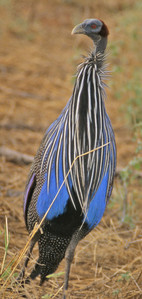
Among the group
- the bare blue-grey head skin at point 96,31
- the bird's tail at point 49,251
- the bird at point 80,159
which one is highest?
the bare blue-grey head skin at point 96,31

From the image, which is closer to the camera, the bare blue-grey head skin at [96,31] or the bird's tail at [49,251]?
the bare blue-grey head skin at [96,31]

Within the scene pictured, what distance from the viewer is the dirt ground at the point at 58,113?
9.62ft

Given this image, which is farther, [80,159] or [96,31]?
[96,31]

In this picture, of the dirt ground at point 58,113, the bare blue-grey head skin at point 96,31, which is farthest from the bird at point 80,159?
the dirt ground at point 58,113

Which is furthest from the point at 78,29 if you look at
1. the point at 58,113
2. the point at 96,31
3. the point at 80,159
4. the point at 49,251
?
the point at 58,113

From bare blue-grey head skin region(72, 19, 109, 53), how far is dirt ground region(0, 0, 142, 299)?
2.2 inches

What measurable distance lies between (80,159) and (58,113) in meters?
3.44

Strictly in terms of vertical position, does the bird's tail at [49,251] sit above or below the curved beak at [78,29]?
below

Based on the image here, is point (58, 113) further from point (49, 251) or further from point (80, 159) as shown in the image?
point (80, 159)

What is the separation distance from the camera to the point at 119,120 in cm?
571

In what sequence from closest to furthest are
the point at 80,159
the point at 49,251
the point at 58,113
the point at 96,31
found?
1. the point at 80,159
2. the point at 96,31
3. the point at 49,251
4. the point at 58,113

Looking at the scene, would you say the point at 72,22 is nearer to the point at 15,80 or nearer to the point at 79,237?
the point at 15,80

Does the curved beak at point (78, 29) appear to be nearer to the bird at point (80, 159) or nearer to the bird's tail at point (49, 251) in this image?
the bird at point (80, 159)

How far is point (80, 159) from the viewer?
2.38m
